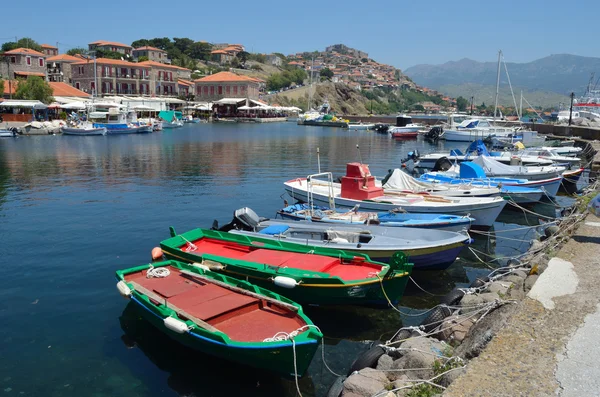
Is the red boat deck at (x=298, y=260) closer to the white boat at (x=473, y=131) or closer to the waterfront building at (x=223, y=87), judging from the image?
the white boat at (x=473, y=131)

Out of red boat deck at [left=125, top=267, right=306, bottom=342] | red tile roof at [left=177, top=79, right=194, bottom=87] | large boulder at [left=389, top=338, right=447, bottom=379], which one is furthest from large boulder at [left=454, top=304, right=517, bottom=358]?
red tile roof at [left=177, top=79, right=194, bottom=87]

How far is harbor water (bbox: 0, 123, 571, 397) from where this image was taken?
26.0ft

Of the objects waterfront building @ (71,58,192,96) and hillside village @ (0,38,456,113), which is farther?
waterfront building @ (71,58,192,96)

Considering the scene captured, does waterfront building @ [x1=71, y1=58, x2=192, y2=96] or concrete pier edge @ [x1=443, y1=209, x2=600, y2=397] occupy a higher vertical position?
waterfront building @ [x1=71, y1=58, x2=192, y2=96]

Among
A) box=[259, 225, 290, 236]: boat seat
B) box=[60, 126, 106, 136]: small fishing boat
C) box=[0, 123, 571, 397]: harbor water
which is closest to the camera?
box=[0, 123, 571, 397]: harbor water

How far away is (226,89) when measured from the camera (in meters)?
114

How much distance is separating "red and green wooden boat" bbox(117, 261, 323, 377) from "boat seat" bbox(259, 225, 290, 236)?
3258 millimetres

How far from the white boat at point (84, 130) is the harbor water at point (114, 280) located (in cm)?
3030

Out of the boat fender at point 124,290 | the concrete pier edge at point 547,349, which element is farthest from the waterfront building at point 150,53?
the concrete pier edge at point 547,349

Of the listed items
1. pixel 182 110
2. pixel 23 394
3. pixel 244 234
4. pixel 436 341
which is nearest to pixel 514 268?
pixel 436 341

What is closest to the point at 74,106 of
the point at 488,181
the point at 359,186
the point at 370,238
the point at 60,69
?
the point at 60,69

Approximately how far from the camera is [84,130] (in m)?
61.4

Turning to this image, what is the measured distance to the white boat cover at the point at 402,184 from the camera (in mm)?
18531

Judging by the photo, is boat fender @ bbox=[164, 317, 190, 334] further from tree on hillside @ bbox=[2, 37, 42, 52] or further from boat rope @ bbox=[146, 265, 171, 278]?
tree on hillside @ bbox=[2, 37, 42, 52]
